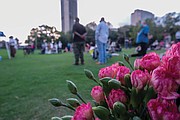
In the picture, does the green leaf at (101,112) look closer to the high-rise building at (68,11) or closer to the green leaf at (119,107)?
the green leaf at (119,107)

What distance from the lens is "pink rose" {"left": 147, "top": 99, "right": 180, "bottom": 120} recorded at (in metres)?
0.48

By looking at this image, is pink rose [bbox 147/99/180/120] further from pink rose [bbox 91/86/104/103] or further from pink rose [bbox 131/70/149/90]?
pink rose [bbox 91/86/104/103]

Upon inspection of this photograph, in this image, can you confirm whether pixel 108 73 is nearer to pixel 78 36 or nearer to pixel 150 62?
pixel 150 62

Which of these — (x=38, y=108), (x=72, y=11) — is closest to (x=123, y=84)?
(x=38, y=108)

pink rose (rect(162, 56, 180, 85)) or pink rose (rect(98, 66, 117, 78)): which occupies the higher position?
pink rose (rect(162, 56, 180, 85))

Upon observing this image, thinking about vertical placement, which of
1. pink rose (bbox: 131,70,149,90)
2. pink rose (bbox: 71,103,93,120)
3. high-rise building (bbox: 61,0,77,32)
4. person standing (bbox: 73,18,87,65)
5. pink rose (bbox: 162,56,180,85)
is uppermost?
high-rise building (bbox: 61,0,77,32)

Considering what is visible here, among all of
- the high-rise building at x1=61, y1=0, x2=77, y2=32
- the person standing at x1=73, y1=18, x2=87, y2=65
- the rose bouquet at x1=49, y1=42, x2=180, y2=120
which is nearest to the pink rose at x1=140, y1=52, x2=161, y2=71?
the rose bouquet at x1=49, y1=42, x2=180, y2=120

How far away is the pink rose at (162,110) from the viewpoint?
1.56 ft

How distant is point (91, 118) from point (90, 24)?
4502 cm

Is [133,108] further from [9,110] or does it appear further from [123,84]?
[9,110]

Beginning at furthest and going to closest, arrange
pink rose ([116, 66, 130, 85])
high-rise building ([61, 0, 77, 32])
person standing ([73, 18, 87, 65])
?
high-rise building ([61, 0, 77, 32]), person standing ([73, 18, 87, 65]), pink rose ([116, 66, 130, 85])

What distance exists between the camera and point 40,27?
160ft

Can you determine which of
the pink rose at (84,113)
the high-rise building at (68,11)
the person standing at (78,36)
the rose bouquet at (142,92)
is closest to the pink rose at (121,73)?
the rose bouquet at (142,92)

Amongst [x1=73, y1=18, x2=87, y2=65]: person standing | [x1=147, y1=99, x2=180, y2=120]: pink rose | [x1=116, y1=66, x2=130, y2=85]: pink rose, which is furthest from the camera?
[x1=73, y1=18, x2=87, y2=65]: person standing
